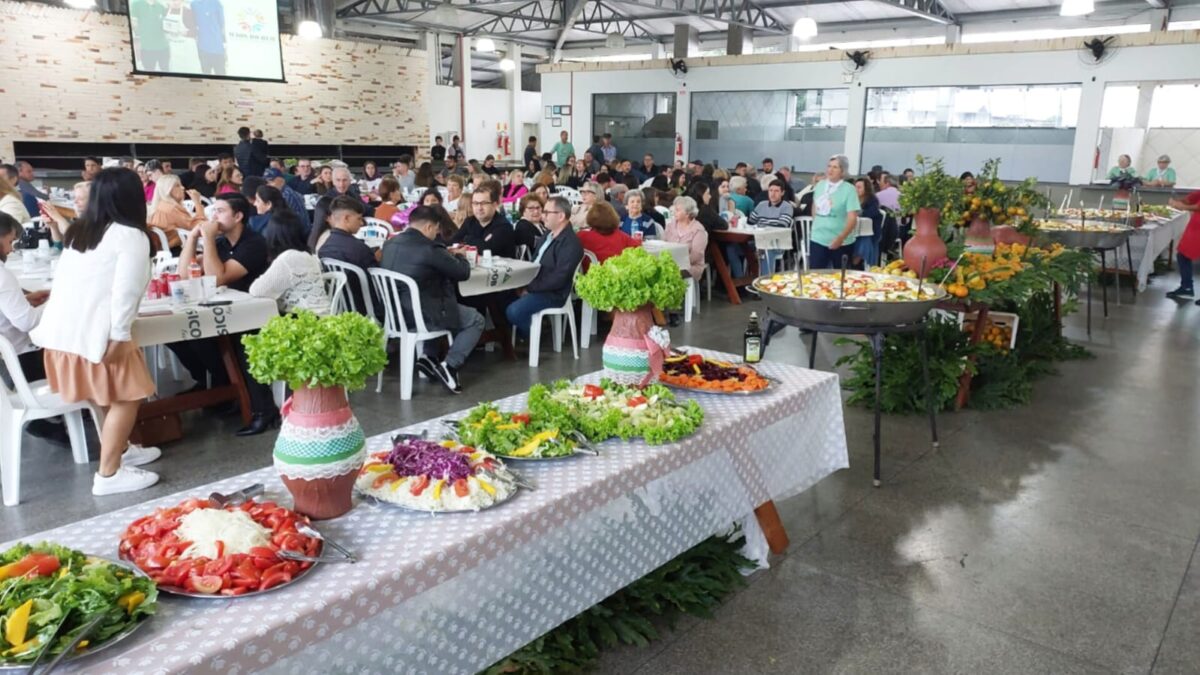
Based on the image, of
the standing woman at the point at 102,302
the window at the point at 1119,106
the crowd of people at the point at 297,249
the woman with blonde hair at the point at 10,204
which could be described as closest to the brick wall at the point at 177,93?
the crowd of people at the point at 297,249

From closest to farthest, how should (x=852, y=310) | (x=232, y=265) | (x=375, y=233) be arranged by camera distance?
(x=852, y=310)
(x=232, y=265)
(x=375, y=233)

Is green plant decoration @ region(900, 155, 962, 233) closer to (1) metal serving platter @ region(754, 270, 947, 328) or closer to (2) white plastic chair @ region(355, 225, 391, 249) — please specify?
(1) metal serving platter @ region(754, 270, 947, 328)

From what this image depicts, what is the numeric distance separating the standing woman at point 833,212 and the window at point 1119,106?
752 centimetres

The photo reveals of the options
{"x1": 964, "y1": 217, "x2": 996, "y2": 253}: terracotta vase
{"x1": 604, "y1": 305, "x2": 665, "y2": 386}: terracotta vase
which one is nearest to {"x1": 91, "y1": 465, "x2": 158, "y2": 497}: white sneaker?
{"x1": 604, "y1": 305, "x2": 665, "y2": 386}: terracotta vase

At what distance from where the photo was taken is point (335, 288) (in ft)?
15.3

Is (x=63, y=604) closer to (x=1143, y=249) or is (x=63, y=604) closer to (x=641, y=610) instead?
(x=641, y=610)

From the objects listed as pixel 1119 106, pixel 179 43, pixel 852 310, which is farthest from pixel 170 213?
pixel 1119 106

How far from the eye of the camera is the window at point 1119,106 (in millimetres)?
11637

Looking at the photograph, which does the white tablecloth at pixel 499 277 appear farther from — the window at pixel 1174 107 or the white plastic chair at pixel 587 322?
the window at pixel 1174 107

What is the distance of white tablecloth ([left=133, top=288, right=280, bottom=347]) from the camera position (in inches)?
141

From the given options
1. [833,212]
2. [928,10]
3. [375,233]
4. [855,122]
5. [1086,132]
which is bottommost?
[375,233]

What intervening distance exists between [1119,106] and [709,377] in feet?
41.6

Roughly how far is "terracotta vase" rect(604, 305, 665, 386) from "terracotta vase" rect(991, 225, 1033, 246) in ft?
11.5

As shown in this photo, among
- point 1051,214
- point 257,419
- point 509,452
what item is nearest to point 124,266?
point 257,419
